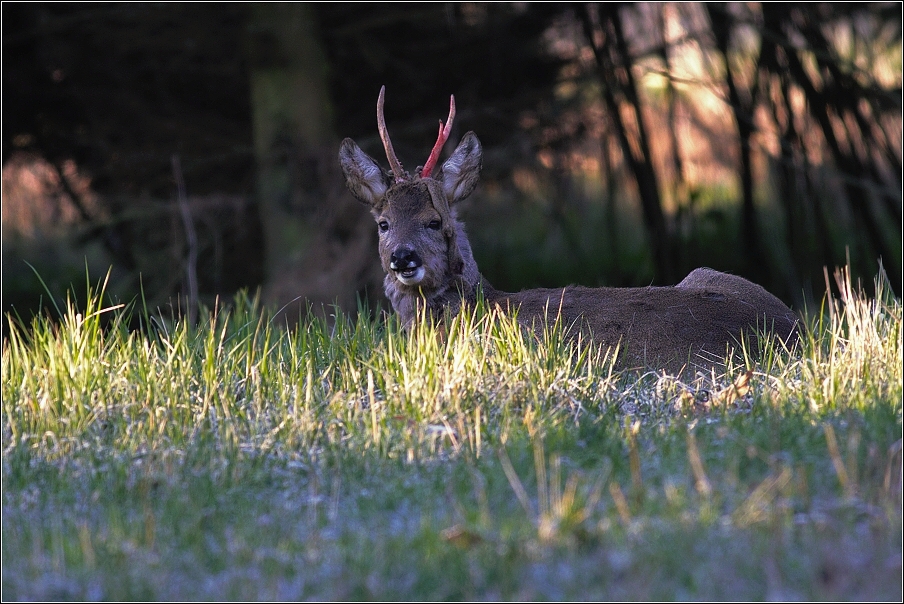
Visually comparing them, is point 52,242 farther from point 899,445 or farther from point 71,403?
point 899,445

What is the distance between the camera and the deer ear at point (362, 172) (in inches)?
229

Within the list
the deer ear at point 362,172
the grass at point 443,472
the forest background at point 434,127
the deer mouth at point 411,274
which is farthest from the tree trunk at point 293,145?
the grass at point 443,472

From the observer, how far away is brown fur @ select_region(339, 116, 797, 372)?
5.00m

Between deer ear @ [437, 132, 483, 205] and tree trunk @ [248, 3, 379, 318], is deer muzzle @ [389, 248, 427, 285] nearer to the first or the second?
deer ear @ [437, 132, 483, 205]

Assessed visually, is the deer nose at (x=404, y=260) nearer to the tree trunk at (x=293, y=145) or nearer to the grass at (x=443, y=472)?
the grass at (x=443, y=472)

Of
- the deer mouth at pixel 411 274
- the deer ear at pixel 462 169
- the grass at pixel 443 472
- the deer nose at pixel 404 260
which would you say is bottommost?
the grass at pixel 443 472

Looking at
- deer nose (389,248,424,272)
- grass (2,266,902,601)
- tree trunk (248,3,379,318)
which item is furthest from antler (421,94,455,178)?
tree trunk (248,3,379,318)

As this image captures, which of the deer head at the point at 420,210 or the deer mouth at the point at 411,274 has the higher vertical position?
the deer head at the point at 420,210

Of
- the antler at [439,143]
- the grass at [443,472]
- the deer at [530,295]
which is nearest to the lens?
the grass at [443,472]

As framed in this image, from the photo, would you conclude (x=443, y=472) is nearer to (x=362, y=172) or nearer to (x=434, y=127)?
(x=362, y=172)

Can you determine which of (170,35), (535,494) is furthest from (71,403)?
(170,35)

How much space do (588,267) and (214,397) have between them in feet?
25.2

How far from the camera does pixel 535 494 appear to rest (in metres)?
3.21

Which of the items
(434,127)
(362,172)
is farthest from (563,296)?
(434,127)
